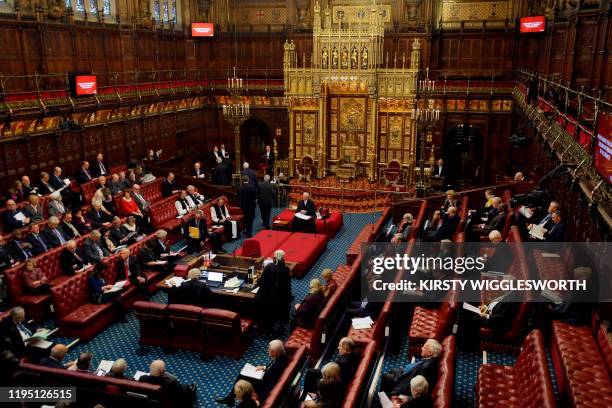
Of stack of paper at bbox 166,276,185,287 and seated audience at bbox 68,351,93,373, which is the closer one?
seated audience at bbox 68,351,93,373

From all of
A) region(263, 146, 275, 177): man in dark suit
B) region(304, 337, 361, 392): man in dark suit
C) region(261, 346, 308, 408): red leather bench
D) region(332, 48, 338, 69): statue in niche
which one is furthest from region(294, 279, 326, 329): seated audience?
region(332, 48, 338, 69): statue in niche

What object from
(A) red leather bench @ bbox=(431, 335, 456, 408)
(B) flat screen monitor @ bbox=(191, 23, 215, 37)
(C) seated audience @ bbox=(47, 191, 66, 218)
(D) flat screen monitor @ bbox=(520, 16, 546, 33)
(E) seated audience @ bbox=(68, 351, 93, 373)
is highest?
(B) flat screen monitor @ bbox=(191, 23, 215, 37)

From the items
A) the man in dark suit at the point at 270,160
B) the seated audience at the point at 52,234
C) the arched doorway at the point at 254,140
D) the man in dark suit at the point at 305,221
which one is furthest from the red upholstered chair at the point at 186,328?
the arched doorway at the point at 254,140

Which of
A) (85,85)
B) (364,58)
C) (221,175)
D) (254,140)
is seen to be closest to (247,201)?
(221,175)

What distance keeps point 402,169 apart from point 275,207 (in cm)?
560

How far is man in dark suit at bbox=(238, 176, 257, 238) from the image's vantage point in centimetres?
1415

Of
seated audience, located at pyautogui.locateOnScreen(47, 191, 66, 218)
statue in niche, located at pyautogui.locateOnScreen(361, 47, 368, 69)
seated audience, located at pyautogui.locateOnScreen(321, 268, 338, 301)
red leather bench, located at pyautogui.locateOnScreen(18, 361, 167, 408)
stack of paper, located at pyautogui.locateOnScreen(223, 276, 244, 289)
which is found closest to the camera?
red leather bench, located at pyautogui.locateOnScreen(18, 361, 167, 408)

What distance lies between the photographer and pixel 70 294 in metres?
9.25

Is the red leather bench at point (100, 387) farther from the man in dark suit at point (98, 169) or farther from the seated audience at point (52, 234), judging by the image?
the man in dark suit at point (98, 169)

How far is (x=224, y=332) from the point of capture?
8492 mm

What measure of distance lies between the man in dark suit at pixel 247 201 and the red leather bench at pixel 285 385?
7505 mm

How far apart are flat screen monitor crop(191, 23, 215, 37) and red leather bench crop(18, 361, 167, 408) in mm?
17190

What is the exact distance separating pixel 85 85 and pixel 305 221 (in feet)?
25.2

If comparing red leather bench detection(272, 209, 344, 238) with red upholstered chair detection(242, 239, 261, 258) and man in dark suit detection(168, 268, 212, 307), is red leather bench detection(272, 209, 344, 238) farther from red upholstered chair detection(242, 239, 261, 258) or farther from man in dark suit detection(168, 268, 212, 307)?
man in dark suit detection(168, 268, 212, 307)
